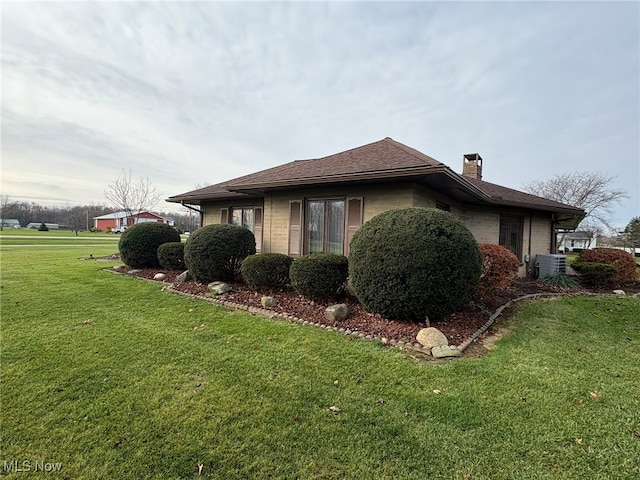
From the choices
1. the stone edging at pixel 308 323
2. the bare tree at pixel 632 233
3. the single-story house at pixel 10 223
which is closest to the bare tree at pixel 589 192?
the bare tree at pixel 632 233

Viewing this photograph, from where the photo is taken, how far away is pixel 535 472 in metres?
2.17

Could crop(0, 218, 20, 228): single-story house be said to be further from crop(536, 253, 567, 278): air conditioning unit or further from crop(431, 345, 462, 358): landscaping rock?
crop(536, 253, 567, 278): air conditioning unit

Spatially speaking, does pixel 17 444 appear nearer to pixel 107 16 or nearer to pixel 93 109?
pixel 107 16

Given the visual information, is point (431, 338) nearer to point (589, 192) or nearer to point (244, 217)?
point (244, 217)

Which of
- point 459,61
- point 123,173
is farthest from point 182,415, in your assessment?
point 123,173

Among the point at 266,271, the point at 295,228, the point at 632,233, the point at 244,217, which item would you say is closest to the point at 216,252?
the point at 266,271

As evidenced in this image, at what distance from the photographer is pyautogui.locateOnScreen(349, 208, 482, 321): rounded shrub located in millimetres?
4738

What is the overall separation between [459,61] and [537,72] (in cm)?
315

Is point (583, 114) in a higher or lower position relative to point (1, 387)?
higher

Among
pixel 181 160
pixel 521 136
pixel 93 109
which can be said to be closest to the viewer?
pixel 93 109

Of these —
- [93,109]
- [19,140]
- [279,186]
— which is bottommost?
[279,186]

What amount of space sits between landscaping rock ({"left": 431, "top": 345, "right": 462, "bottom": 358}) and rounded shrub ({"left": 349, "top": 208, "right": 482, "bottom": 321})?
805 mm

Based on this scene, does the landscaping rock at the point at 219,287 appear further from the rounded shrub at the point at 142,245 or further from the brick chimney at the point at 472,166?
the brick chimney at the point at 472,166

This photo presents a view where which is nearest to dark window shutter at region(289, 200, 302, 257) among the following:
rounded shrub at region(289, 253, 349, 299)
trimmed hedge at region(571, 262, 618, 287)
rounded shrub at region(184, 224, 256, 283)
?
rounded shrub at region(184, 224, 256, 283)
